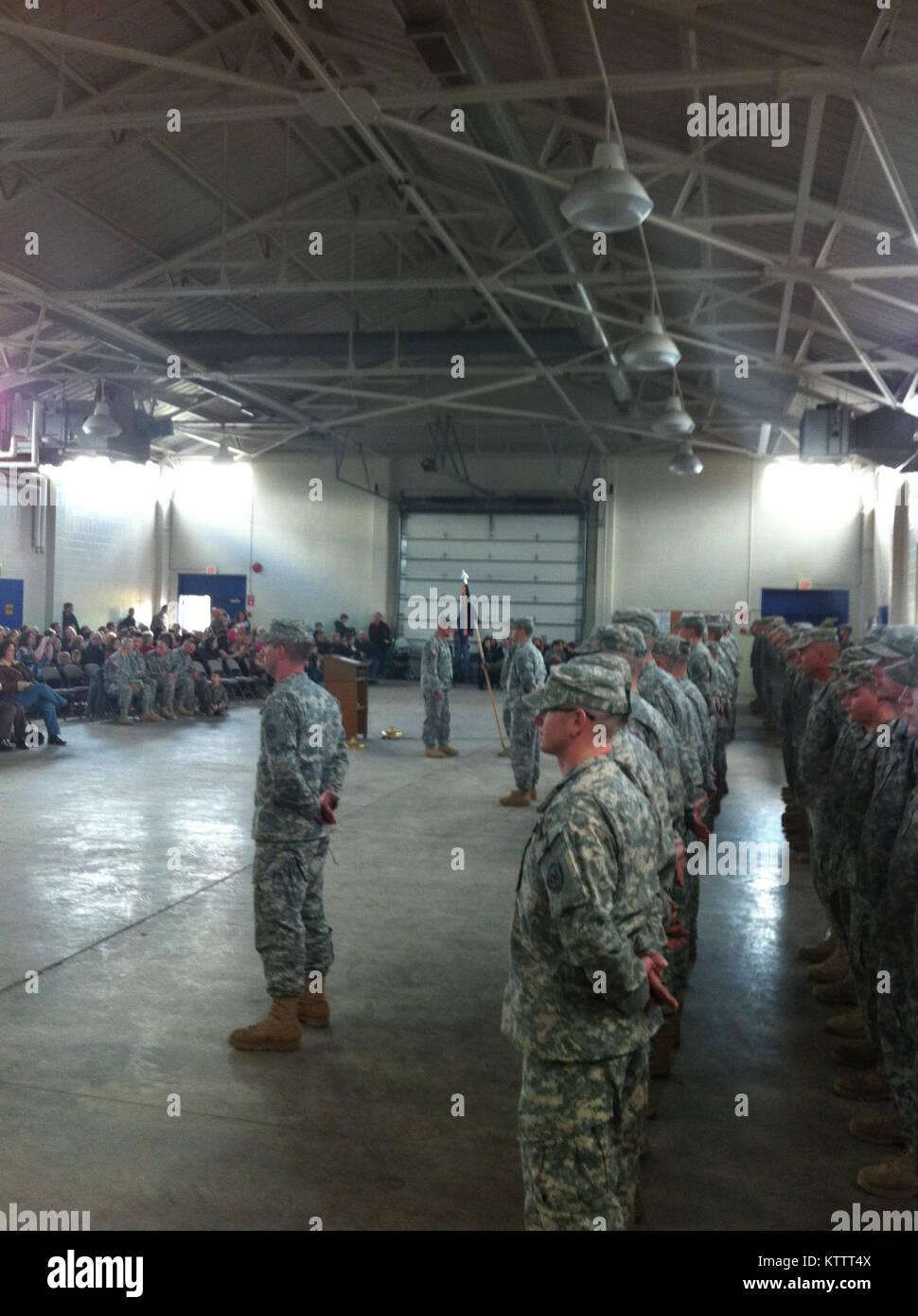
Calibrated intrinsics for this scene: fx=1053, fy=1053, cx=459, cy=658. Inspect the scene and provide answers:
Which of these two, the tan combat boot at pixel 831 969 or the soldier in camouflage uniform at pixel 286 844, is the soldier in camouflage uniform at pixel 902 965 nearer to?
the tan combat boot at pixel 831 969

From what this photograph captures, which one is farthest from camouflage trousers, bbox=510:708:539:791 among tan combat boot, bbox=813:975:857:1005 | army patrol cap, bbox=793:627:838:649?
tan combat boot, bbox=813:975:857:1005

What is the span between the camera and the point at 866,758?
4.64 meters

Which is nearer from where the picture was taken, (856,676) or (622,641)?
(856,676)

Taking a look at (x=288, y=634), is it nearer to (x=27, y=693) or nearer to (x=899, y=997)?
(x=899, y=997)

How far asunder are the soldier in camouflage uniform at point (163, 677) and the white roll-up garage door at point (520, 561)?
10.7m

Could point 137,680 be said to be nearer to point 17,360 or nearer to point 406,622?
point 17,360

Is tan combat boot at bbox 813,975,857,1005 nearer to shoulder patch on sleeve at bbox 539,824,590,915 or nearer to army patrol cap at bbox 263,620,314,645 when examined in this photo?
army patrol cap at bbox 263,620,314,645

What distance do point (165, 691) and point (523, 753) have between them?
921 cm

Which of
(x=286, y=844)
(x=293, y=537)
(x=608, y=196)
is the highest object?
(x=608, y=196)

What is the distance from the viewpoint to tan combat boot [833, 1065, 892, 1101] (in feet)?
14.3

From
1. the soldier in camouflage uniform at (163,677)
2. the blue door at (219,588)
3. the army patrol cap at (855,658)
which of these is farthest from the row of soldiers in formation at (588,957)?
the blue door at (219,588)

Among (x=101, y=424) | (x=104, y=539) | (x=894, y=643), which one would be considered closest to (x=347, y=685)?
(x=101, y=424)

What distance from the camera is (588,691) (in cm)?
285
